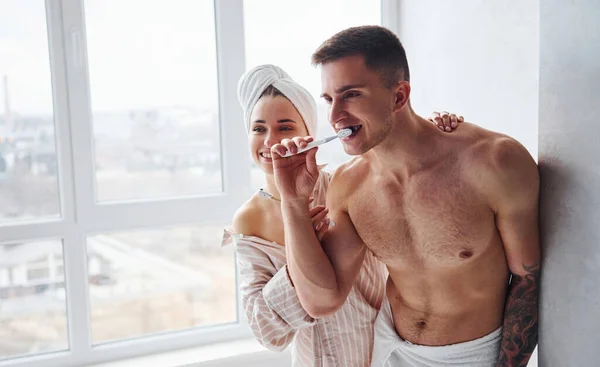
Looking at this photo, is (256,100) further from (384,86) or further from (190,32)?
(190,32)

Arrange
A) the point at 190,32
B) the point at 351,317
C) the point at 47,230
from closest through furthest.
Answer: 1. the point at 351,317
2. the point at 47,230
3. the point at 190,32

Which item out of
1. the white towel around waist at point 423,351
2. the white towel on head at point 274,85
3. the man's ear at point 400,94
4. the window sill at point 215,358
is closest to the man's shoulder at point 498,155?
the man's ear at point 400,94

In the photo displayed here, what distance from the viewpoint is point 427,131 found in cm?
132

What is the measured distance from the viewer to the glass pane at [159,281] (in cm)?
227

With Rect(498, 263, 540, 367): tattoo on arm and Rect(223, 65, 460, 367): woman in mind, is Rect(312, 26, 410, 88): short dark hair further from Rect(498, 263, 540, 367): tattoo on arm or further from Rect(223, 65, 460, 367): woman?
Rect(498, 263, 540, 367): tattoo on arm

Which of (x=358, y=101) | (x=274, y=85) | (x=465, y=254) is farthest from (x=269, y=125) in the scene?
(x=465, y=254)

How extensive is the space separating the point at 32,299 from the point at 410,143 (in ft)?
5.26

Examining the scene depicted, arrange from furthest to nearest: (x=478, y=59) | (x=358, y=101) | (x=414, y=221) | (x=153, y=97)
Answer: (x=153, y=97) < (x=478, y=59) < (x=414, y=221) < (x=358, y=101)

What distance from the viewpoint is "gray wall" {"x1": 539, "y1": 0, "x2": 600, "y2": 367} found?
1067 mm

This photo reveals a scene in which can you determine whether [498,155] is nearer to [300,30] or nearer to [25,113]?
[300,30]

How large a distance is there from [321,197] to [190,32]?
1029 mm

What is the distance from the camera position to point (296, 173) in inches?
56.3

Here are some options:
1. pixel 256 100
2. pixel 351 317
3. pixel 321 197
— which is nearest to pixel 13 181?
pixel 256 100

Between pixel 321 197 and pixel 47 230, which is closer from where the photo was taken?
pixel 321 197
